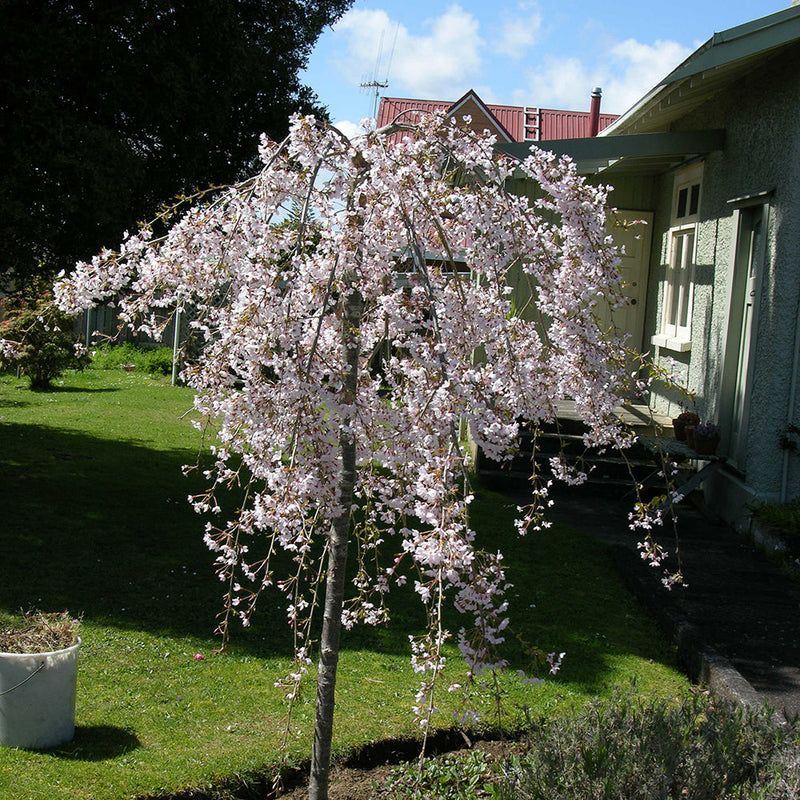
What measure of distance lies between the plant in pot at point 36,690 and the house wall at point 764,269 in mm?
5990

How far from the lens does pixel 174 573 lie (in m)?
6.03

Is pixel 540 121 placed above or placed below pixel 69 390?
above

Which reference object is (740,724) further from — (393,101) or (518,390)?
(393,101)

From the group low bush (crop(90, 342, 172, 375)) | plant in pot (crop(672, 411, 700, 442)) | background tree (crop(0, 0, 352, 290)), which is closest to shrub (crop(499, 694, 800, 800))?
background tree (crop(0, 0, 352, 290))

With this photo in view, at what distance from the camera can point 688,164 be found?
10227mm

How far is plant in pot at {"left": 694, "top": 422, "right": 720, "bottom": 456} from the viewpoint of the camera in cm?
805

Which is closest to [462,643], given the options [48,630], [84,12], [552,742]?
[552,742]

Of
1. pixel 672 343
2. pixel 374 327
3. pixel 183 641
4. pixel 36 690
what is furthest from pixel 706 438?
pixel 36 690

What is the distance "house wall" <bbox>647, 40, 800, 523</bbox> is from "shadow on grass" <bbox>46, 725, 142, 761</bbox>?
18.9ft

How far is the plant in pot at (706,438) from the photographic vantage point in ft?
26.4

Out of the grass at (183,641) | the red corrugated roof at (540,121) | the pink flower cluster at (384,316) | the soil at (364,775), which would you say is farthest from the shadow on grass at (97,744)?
the red corrugated roof at (540,121)

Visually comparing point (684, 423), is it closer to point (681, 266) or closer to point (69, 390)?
point (681, 266)

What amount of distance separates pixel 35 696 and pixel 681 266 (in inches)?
356

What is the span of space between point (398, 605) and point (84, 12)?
5.15m
